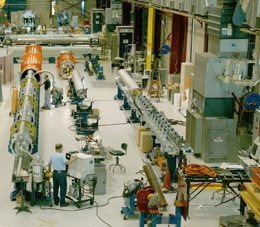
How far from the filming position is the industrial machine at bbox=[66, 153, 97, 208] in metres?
9.79

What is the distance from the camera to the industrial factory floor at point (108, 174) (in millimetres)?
9414

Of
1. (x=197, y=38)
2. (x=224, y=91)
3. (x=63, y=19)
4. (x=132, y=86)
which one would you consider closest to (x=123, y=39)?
(x=197, y=38)

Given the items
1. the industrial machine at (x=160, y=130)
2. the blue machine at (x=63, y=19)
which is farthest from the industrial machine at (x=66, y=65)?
the blue machine at (x=63, y=19)

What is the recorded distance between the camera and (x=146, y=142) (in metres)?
13.1

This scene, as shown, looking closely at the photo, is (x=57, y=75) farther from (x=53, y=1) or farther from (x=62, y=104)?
(x=53, y=1)

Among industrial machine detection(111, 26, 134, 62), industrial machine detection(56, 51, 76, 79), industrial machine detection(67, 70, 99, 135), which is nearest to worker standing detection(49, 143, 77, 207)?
industrial machine detection(67, 70, 99, 135)

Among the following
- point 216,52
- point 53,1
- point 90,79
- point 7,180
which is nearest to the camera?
point 7,180

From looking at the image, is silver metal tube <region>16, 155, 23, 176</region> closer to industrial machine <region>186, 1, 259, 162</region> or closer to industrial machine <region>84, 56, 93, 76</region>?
industrial machine <region>186, 1, 259, 162</region>

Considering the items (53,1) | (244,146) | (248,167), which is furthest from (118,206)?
(53,1)

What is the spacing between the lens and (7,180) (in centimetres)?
1118

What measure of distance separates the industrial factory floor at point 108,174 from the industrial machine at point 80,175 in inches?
9.4

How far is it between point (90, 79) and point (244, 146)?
467 inches

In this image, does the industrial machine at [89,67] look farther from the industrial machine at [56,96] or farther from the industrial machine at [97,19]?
the industrial machine at [97,19]

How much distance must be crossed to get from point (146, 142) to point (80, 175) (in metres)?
3.69
